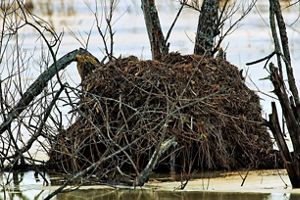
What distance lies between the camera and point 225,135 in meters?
11.2

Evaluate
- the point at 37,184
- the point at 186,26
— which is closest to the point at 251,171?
the point at 37,184

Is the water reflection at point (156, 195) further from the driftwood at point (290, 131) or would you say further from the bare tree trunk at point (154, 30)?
the bare tree trunk at point (154, 30)

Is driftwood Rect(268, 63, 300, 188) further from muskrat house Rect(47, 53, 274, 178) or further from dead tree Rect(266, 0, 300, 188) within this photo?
muskrat house Rect(47, 53, 274, 178)

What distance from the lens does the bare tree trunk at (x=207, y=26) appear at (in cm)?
1334

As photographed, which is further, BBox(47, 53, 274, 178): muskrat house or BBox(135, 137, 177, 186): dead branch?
BBox(47, 53, 274, 178): muskrat house

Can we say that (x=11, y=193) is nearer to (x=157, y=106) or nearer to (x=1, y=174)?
(x=1, y=174)

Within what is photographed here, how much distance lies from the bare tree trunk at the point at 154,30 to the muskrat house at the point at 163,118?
142cm

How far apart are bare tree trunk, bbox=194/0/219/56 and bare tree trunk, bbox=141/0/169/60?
49cm

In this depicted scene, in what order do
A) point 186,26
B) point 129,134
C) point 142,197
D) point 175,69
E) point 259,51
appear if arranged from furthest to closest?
1. point 186,26
2. point 259,51
3. point 175,69
4. point 129,134
5. point 142,197

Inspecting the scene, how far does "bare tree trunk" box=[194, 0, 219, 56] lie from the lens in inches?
525

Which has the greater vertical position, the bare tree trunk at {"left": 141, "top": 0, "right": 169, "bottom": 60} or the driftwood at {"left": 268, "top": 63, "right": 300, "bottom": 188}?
the bare tree trunk at {"left": 141, "top": 0, "right": 169, "bottom": 60}

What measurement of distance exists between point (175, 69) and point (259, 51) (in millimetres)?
8300

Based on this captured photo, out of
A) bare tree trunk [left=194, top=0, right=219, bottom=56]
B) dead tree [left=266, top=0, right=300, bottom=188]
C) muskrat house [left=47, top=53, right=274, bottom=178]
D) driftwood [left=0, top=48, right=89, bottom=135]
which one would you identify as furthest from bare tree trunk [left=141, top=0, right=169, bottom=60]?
dead tree [left=266, top=0, right=300, bottom=188]

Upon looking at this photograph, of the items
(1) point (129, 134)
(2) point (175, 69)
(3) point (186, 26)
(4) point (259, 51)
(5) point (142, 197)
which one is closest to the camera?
(5) point (142, 197)
